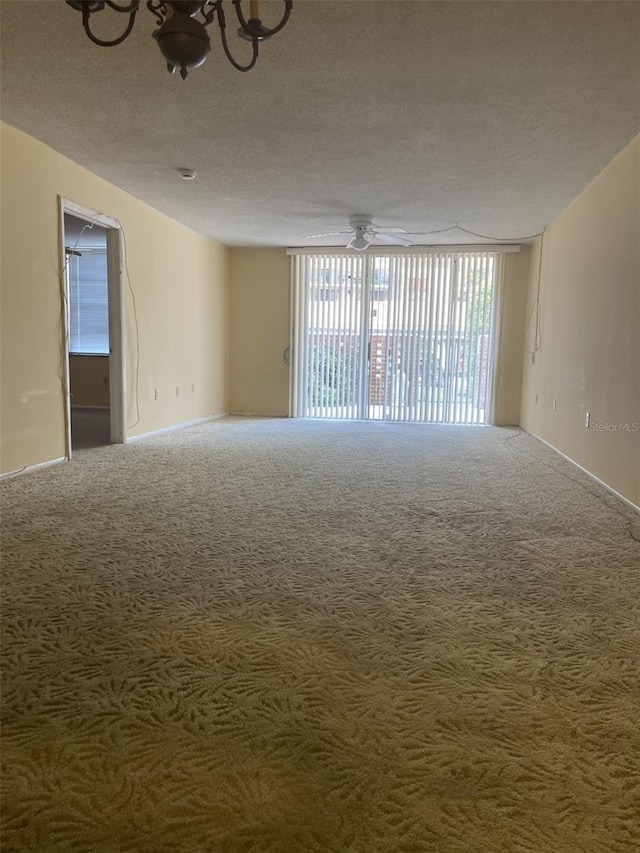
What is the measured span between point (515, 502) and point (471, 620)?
169 centimetres

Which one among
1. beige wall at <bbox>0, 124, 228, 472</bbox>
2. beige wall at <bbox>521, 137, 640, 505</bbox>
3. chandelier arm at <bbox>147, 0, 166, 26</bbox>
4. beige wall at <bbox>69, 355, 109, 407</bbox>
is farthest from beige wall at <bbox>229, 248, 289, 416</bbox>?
chandelier arm at <bbox>147, 0, 166, 26</bbox>

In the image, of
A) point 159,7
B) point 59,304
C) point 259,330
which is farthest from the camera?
point 259,330

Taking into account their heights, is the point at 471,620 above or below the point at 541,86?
below

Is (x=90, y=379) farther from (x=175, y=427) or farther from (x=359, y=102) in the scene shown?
(x=359, y=102)

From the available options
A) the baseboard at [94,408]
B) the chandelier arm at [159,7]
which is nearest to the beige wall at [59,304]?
the baseboard at [94,408]

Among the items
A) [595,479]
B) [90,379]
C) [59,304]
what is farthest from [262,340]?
[595,479]

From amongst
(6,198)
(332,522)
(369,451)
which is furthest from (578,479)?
(6,198)

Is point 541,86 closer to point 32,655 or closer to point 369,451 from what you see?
point 369,451

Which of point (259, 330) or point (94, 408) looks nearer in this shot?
point (259, 330)

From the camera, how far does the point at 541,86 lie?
288 centimetres

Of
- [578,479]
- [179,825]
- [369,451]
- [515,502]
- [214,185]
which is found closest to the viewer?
[179,825]

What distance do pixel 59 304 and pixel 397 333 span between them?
181 inches

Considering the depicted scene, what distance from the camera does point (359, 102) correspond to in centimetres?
310

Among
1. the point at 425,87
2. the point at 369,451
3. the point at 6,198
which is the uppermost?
the point at 425,87
